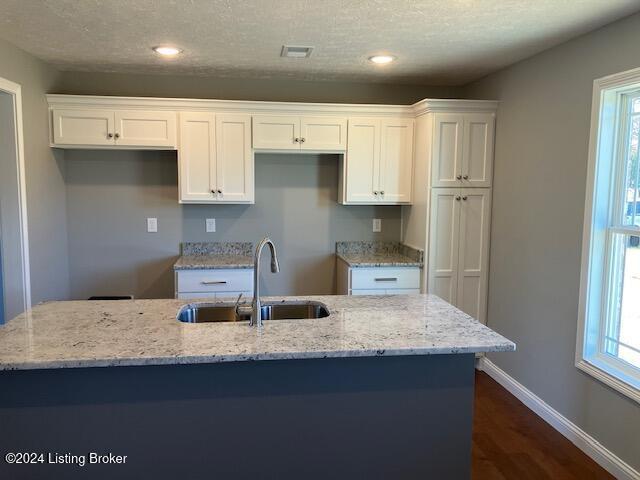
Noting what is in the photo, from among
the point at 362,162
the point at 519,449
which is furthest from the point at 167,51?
the point at 519,449

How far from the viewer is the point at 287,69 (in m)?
3.80

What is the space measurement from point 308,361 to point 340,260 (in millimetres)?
2396

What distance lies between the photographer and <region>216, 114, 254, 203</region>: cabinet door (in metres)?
3.88

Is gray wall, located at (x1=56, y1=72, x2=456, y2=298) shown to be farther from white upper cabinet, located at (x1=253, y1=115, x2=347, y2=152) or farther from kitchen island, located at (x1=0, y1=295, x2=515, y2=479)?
kitchen island, located at (x1=0, y1=295, x2=515, y2=479)

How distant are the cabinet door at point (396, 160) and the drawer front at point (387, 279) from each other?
0.62 m

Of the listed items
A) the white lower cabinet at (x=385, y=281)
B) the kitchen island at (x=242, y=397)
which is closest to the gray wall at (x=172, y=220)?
the white lower cabinet at (x=385, y=281)

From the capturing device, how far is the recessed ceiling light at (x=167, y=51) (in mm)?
3213

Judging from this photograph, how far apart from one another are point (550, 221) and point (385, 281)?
1312 millimetres

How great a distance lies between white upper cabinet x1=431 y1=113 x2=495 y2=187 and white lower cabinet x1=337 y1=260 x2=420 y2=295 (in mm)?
736

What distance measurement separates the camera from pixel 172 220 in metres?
4.22

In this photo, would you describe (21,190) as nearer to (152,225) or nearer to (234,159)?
(152,225)

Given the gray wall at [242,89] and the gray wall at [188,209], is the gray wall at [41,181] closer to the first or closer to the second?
the gray wall at [188,209]

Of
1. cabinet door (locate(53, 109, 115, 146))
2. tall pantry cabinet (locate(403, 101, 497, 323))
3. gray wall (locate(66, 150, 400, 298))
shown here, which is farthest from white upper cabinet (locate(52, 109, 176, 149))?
tall pantry cabinet (locate(403, 101, 497, 323))

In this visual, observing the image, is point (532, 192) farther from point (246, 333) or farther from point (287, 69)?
point (246, 333)
